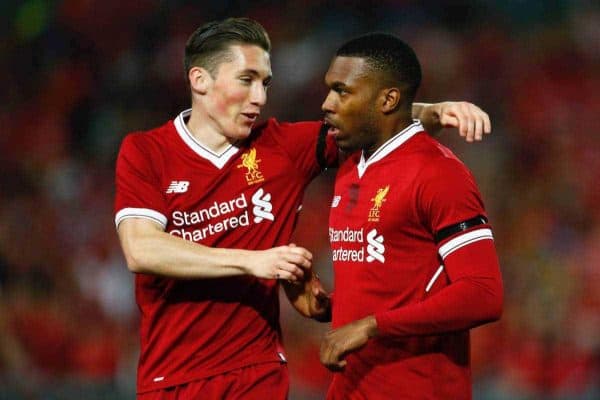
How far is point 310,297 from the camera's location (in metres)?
3.76

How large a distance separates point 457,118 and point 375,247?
2.00 feet

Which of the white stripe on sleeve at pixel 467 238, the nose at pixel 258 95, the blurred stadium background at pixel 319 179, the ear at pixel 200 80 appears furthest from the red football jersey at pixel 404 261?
the blurred stadium background at pixel 319 179

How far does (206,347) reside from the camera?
3754mm

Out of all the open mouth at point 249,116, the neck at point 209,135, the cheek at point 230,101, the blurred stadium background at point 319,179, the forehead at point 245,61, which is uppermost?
the forehead at point 245,61

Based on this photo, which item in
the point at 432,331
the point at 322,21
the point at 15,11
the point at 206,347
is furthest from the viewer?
the point at 15,11

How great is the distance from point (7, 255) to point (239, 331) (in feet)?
15.2

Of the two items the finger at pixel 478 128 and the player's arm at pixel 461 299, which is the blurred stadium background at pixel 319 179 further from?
the player's arm at pixel 461 299

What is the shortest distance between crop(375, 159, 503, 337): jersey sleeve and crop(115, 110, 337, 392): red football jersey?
82cm

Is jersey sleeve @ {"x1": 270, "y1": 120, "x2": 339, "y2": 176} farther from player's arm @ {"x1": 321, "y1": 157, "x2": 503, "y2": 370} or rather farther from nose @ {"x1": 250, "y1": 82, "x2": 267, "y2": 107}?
player's arm @ {"x1": 321, "y1": 157, "x2": 503, "y2": 370}

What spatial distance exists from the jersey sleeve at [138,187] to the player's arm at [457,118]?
1073 mm

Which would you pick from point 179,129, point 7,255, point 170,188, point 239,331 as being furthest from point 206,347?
point 7,255

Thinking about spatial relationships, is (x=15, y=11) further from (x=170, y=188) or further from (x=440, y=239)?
(x=440, y=239)

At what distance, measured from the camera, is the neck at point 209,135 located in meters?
3.94

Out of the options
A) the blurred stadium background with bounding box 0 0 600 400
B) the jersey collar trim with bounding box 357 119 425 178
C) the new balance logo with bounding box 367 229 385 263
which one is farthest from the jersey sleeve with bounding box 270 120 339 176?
the blurred stadium background with bounding box 0 0 600 400
